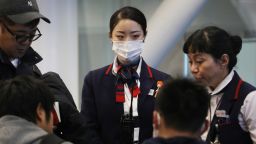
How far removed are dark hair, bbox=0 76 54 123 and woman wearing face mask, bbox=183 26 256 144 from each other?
724 millimetres

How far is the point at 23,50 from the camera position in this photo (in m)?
1.66

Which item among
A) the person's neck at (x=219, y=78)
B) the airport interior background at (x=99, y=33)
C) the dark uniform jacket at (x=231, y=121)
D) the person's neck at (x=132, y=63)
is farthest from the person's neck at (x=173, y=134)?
the airport interior background at (x=99, y=33)

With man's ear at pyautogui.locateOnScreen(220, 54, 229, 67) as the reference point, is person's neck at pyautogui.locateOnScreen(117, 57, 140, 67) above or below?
below

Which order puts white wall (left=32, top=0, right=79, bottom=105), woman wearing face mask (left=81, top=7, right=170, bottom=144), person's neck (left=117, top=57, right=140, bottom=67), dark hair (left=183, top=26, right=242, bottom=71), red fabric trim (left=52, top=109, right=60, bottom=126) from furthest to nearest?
white wall (left=32, top=0, right=79, bottom=105)
person's neck (left=117, top=57, right=140, bottom=67)
woman wearing face mask (left=81, top=7, right=170, bottom=144)
dark hair (left=183, top=26, right=242, bottom=71)
red fabric trim (left=52, top=109, right=60, bottom=126)

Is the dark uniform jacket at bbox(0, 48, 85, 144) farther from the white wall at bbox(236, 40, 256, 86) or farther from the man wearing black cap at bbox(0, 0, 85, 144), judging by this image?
the white wall at bbox(236, 40, 256, 86)

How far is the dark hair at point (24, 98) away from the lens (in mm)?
1328

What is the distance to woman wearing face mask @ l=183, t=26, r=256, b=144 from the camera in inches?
68.2

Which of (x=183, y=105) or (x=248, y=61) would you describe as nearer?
(x=183, y=105)

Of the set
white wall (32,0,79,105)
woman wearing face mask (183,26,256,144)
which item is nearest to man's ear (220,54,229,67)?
woman wearing face mask (183,26,256,144)


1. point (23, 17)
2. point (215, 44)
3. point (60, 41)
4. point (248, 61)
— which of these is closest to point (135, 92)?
point (215, 44)

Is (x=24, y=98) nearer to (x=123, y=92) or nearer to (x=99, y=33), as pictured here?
(x=123, y=92)

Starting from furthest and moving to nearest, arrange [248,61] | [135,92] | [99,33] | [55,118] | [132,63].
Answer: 1. [99,33]
2. [248,61]
3. [132,63]
4. [135,92]
5. [55,118]

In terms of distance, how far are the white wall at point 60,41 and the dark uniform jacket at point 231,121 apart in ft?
6.88

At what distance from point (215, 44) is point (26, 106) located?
924mm
